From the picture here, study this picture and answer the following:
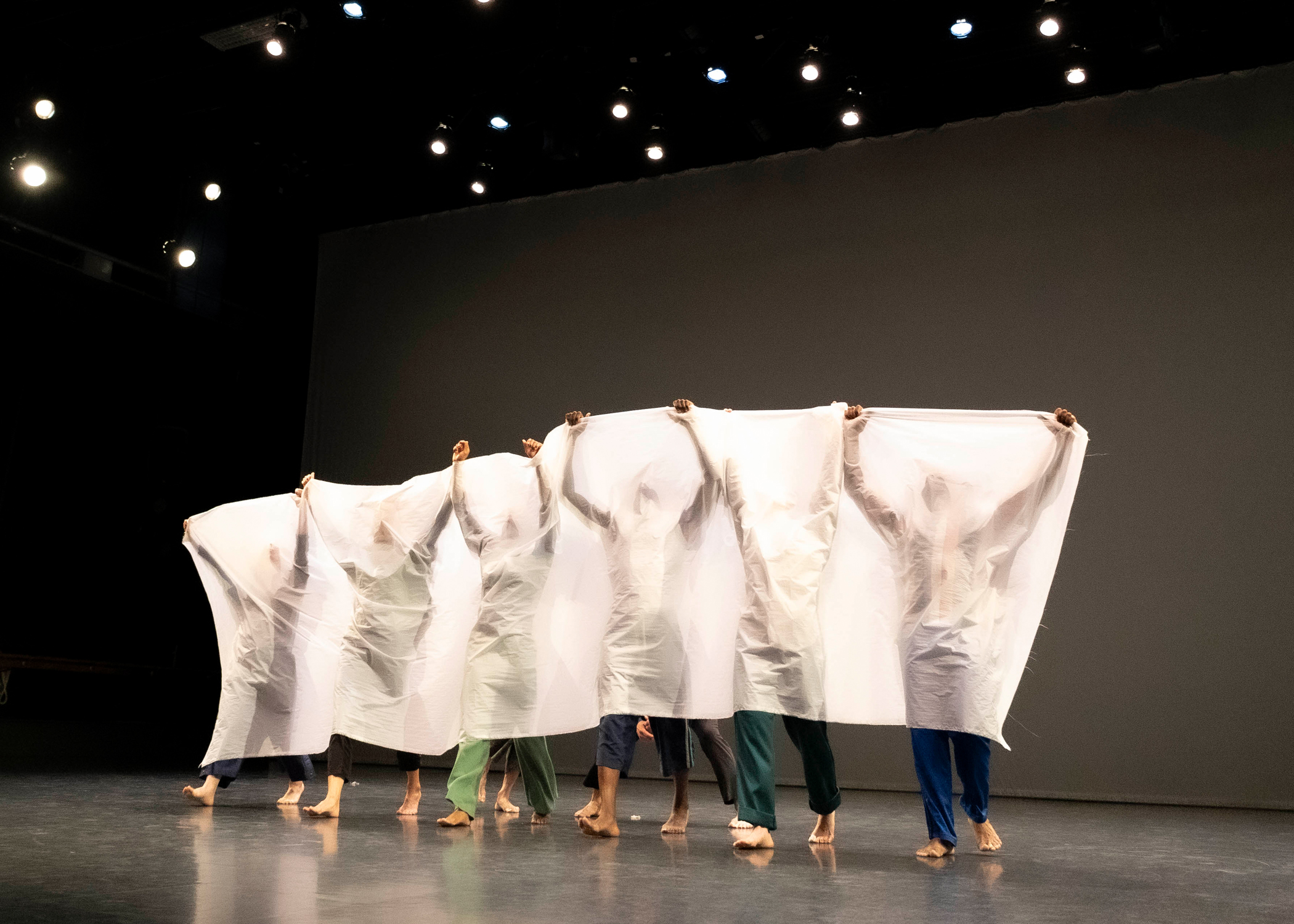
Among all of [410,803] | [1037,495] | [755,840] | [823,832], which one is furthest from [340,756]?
[1037,495]

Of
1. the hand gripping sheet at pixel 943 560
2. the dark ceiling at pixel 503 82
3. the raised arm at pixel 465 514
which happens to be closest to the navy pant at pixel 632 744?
the hand gripping sheet at pixel 943 560

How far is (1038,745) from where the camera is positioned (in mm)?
7133

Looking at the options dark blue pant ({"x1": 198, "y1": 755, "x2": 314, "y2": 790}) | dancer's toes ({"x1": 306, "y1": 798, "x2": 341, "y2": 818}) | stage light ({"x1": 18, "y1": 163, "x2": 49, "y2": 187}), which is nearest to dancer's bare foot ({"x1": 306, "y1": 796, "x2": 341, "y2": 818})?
dancer's toes ({"x1": 306, "y1": 798, "x2": 341, "y2": 818})

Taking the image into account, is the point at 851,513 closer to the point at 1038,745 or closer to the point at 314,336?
the point at 1038,745

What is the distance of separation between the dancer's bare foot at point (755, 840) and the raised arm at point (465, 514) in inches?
62.1

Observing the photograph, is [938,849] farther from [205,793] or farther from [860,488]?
[205,793]

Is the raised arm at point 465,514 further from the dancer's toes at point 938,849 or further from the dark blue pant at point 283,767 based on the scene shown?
the dancer's toes at point 938,849

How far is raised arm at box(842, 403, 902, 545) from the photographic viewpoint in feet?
13.4

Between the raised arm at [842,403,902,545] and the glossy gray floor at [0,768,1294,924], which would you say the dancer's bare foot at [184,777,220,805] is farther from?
the raised arm at [842,403,902,545]

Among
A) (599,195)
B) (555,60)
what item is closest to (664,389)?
(599,195)

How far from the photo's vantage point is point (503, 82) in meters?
7.83

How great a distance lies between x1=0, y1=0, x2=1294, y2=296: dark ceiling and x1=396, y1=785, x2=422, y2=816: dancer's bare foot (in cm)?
446

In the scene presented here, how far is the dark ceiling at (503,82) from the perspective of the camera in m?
7.08

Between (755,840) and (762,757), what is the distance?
27 centimetres
